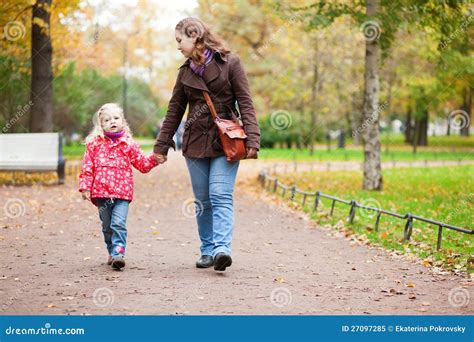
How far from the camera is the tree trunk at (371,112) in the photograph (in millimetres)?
17219

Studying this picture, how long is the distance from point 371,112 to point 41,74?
27.8 feet

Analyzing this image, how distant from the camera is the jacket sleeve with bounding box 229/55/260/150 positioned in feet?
23.3

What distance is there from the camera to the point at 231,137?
6934 millimetres

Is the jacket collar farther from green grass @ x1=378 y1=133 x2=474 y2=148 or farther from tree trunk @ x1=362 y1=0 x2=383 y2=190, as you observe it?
green grass @ x1=378 y1=133 x2=474 y2=148

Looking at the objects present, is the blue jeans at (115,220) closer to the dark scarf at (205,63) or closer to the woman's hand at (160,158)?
the woman's hand at (160,158)

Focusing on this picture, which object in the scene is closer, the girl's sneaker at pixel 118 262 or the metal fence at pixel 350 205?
the girl's sneaker at pixel 118 262

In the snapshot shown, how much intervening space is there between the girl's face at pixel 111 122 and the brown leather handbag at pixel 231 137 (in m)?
0.94

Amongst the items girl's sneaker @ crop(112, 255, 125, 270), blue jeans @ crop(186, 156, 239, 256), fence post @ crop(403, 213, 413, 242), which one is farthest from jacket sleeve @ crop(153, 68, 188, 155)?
fence post @ crop(403, 213, 413, 242)

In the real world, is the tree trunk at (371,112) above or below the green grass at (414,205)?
above

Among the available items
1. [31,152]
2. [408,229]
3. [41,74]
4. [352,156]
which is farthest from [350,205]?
[352,156]

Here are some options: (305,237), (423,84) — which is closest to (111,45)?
(423,84)

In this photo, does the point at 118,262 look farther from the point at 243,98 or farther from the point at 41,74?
the point at 41,74

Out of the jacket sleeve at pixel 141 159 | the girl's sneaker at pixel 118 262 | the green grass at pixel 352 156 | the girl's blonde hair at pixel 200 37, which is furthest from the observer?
the green grass at pixel 352 156

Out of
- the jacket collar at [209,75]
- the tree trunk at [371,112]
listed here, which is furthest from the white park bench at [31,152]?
the jacket collar at [209,75]
